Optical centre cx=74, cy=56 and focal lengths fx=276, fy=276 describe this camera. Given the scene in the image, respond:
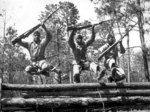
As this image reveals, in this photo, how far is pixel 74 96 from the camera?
10.2 metres

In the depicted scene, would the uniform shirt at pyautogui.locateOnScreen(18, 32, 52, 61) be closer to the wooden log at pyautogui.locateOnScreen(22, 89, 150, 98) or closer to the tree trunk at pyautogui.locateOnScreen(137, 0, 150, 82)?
the wooden log at pyautogui.locateOnScreen(22, 89, 150, 98)

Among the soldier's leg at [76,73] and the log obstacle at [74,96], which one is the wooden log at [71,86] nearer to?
the log obstacle at [74,96]

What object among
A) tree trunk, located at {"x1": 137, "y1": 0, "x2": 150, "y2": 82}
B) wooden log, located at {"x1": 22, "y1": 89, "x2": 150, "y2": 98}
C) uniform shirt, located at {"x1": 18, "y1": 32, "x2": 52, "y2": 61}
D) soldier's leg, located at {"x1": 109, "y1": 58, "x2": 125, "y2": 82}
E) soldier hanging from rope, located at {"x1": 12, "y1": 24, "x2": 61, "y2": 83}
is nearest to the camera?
wooden log, located at {"x1": 22, "y1": 89, "x2": 150, "y2": 98}

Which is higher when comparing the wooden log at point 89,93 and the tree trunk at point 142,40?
the tree trunk at point 142,40

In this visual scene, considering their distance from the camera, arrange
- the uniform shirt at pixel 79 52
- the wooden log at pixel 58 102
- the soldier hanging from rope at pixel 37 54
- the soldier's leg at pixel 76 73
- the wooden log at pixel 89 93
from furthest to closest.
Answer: the uniform shirt at pixel 79 52 → the soldier hanging from rope at pixel 37 54 → the soldier's leg at pixel 76 73 → the wooden log at pixel 89 93 → the wooden log at pixel 58 102

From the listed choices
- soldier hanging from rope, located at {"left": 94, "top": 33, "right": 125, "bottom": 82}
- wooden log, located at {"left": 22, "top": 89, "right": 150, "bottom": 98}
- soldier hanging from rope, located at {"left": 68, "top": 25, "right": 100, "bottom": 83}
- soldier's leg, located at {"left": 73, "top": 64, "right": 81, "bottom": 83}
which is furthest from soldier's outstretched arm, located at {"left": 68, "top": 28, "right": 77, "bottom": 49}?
wooden log, located at {"left": 22, "top": 89, "right": 150, "bottom": 98}

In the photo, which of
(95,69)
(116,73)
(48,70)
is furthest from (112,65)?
(48,70)

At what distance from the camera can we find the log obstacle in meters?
9.73

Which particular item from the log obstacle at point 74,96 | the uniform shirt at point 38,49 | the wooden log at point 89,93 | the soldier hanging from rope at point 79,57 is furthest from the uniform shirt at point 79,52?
the wooden log at point 89,93

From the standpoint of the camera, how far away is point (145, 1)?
21094mm

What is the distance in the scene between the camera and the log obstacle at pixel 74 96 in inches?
383

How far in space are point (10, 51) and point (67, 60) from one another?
7.25 m

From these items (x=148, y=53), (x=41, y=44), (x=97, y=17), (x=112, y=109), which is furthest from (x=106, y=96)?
(x=97, y=17)

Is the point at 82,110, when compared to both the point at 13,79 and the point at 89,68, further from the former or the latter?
the point at 13,79
